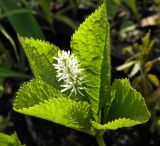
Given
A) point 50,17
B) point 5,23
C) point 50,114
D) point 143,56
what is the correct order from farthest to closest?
point 5,23
point 50,17
point 143,56
point 50,114

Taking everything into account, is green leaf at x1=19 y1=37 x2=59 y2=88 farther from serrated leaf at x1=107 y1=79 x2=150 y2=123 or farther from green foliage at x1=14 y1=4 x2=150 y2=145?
serrated leaf at x1=107 y1=79 x2=150 y2=123

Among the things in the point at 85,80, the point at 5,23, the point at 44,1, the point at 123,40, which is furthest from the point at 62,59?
the point at 5,23

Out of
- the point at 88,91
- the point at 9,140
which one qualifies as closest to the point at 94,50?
the point at 88,91

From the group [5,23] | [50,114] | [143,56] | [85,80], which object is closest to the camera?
[50,114]

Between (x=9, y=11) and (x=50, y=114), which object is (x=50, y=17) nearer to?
(x=9, y=11)

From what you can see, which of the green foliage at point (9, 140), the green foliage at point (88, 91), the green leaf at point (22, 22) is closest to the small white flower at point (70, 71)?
the green foliage at point (88, 91)

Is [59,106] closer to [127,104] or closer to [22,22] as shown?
[127,104]

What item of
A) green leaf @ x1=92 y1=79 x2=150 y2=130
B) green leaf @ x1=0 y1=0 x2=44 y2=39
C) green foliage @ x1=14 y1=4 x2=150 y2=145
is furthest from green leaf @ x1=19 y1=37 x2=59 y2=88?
green leaf @ x1=0 y1=0 x2=44 y2=39
